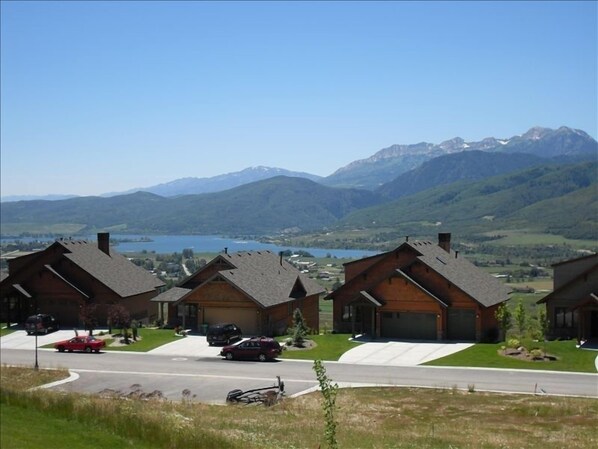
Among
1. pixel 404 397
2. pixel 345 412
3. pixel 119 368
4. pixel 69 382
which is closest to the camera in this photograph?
pixel 345 412

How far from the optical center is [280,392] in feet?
117

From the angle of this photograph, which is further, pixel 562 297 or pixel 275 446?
pixel 562 297

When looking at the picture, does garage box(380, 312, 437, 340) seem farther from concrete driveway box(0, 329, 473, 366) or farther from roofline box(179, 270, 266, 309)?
roofline box(179, 270, 266, 309)

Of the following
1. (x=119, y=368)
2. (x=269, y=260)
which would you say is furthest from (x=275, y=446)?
(x=269, y=260)

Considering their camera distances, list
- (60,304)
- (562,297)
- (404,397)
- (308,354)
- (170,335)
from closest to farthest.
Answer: (404,397) → (308,354) → (562,297) → (170,335) → (60,304)

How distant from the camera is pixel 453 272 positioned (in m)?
55.9

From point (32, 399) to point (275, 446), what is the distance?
8.41m

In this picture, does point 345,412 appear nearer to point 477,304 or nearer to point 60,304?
point 477,304

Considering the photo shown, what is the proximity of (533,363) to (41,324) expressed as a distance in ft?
120

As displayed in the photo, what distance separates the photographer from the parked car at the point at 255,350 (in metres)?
46.3

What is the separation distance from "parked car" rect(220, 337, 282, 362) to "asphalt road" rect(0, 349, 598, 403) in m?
0.61

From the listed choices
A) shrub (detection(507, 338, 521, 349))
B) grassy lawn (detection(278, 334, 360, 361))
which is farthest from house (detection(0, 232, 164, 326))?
shrub (detection(507, 338, 521, 349))

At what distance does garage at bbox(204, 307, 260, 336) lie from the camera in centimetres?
5669

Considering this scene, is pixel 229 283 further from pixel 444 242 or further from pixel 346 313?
pixel 444 242
